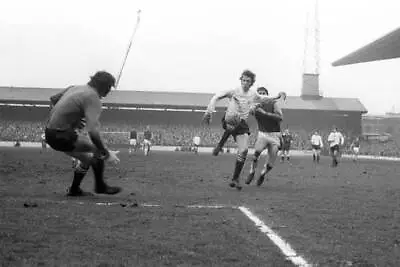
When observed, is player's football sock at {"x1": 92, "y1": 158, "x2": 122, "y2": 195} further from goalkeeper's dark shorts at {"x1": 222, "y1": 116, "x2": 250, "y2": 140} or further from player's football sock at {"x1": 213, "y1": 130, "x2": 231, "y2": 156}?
goalkeeper's dark shorts at {"x1": 222, "y1": 116, "x2": 250, "y2": 140}

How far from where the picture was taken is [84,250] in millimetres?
4082

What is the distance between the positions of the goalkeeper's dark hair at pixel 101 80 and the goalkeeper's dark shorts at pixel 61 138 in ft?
2.16

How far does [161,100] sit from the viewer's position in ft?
211

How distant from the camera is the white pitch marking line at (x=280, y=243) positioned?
389cm

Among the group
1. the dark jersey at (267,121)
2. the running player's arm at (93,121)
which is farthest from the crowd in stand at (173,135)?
the running player's arm at (93,121)

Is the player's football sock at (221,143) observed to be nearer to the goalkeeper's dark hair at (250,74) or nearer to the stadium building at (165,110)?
the goalkeeper's dark hair at (250,74)

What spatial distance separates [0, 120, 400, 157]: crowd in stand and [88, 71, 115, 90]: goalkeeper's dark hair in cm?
4534

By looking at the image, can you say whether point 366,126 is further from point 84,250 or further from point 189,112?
point 84,250

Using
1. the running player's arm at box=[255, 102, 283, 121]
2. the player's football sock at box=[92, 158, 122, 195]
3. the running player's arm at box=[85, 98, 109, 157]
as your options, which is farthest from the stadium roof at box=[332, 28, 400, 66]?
the running player's arm at box=[85, 98, 109, 157]

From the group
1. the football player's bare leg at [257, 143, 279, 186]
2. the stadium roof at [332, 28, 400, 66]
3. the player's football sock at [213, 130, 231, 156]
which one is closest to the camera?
the player's football sock at [213, 130, 231, 156]

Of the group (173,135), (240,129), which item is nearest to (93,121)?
(240,129)

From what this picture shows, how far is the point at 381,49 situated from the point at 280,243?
31.6 ft

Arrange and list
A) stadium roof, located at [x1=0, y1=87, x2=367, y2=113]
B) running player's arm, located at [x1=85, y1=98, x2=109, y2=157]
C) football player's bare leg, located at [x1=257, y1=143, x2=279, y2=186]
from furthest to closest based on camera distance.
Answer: stadium roof, located at [x1=0, y1=87, x2=367, y2=113]
football player's bare leg, located at [x1=257, y1=143, x2=279, y2=186]
running player's arm, located at [x1=85, y1=98, x2=109, y2=157]

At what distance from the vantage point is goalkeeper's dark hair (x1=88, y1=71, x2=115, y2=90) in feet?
20.8
